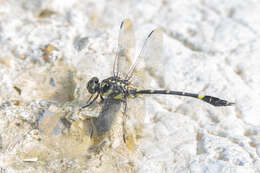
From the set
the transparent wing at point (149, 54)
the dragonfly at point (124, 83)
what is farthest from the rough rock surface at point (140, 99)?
the transparent wing at point (149, 54)

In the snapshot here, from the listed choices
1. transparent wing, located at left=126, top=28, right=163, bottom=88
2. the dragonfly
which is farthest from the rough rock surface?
transparent wing, located at left=126, top=28, right=163, bottom=88

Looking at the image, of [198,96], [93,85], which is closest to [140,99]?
[93,85]

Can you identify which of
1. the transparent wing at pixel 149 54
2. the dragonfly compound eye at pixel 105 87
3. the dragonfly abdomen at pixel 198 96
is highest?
the transparent wing at pixel 149 54

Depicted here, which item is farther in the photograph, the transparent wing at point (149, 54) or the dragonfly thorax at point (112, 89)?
the transparent wing at point (149, 54)

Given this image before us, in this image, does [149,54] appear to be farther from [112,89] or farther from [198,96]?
[198,96]

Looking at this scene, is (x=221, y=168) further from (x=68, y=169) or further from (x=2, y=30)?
(x=2, y=30)

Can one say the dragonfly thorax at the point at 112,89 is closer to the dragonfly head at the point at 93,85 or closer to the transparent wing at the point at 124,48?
the dragonfly head at the point at 93,85
